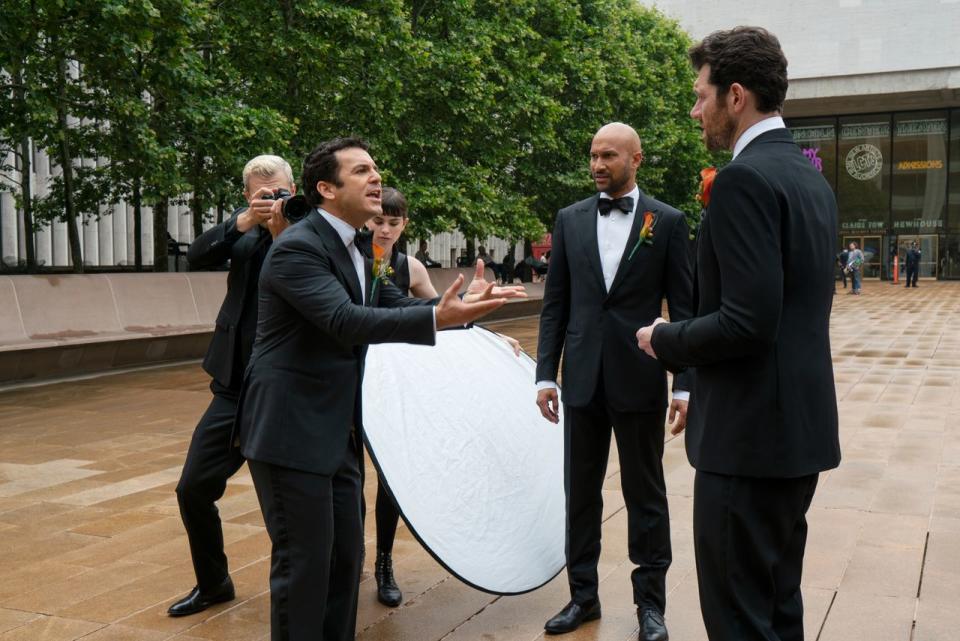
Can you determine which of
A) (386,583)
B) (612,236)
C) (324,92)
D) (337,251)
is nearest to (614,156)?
(612,236)

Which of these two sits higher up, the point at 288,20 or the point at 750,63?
the point at 288,20

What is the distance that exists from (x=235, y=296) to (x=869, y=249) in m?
48.6

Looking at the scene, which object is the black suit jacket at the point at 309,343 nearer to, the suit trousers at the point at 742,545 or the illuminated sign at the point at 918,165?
the suit trousers at the point at 742,545

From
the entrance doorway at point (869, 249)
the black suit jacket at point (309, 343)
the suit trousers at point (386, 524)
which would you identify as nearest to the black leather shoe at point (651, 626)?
the suit trousers at point (386, 524)

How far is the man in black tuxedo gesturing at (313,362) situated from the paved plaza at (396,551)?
1.01 m

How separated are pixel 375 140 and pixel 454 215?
247 cm

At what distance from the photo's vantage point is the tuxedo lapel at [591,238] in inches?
165

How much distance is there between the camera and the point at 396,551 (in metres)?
5.33

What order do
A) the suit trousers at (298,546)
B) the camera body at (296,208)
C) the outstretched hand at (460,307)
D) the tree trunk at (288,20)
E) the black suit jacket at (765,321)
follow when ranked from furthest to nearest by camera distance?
the tree trunk at (288,20)
the camera body at (296,208)
the suit trousers at (298,546)
the outstretched hand at (460,307)
the black suit jacket at (765,321)

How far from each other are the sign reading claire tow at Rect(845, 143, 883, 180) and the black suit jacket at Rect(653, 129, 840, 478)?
50044 mm

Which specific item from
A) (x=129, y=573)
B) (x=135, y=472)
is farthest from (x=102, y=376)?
(x=129, y=573)

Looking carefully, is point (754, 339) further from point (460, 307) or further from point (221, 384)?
point (221, 384)

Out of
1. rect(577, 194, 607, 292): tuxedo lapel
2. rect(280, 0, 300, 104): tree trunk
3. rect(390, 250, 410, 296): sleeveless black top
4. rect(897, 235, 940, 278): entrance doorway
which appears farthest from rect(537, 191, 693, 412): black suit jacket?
rect(897, 235, 940, 278): entrance doorway

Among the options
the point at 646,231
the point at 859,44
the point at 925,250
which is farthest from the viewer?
the point at 925,250
